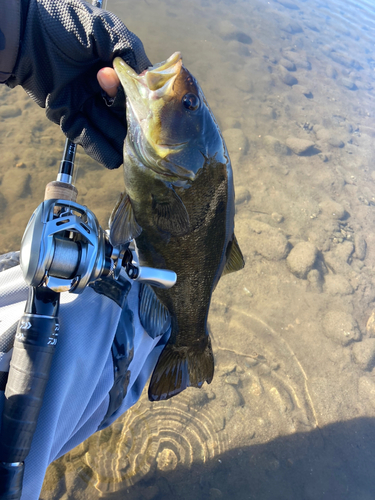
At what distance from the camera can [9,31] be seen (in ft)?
4.99

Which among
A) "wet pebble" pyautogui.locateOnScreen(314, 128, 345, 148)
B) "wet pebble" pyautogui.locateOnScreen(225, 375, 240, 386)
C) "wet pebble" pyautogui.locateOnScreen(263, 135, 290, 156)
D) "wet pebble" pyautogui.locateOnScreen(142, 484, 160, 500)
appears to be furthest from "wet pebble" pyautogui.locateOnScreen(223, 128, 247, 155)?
"wet pebble" pyautogui.locateOnScreen(142, 484, 160, 500)

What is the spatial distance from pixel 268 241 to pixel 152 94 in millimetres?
3590

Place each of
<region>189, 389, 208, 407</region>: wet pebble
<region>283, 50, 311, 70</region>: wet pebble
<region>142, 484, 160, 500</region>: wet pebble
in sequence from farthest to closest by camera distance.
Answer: <region>283, 50, 311, 70</region>: wet pebble → <region>189, 389, 208, 407</region>: wet pebble → <region>142, 484, 160, 500</region>: wet pebble

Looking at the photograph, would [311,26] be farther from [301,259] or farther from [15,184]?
[15,184]

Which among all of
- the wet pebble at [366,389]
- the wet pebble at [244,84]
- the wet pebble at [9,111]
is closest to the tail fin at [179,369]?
the wet pebble at [366,389]

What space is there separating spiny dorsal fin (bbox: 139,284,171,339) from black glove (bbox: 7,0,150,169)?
1.08 metres

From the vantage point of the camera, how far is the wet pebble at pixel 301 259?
14.8ft

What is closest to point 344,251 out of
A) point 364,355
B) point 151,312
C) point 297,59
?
point 364,355

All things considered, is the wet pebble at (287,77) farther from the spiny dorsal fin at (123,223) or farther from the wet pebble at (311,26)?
the spiny dorsal fin at (123,223)

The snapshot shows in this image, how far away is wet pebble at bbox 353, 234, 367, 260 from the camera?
5.19m

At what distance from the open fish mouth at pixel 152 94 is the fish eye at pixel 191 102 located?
0.07m

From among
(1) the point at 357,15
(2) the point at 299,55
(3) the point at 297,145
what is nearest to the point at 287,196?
(3) the point at 297,145

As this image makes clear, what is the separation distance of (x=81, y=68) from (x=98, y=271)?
125cm

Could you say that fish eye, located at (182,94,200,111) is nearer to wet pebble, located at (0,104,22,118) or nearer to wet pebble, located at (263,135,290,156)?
wet pebble, located at (0,104,22,118)
